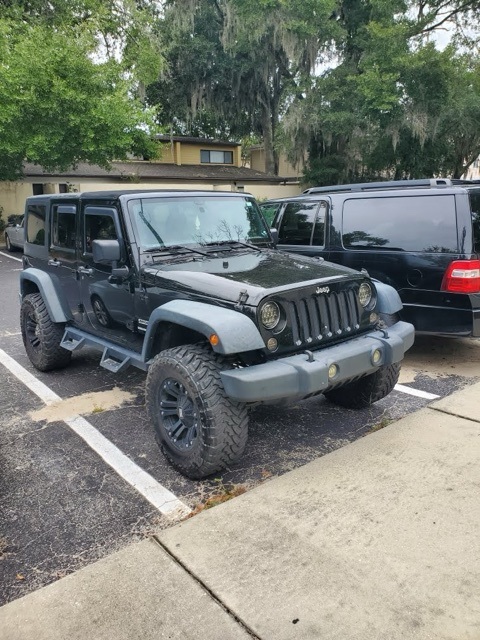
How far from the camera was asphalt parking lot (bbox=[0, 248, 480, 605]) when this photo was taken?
2.80 metres

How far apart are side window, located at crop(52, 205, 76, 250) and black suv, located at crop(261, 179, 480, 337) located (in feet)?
9.43

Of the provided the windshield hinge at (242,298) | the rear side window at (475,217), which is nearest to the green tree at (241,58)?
the rear side window at (475,217)

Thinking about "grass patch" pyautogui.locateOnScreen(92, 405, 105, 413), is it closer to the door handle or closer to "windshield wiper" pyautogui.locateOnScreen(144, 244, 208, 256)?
the door handle

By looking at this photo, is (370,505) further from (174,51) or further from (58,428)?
(174,51)

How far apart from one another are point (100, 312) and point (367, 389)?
2.40m

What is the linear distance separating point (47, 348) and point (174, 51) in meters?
25.2

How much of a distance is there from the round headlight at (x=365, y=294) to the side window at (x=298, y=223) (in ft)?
8.78

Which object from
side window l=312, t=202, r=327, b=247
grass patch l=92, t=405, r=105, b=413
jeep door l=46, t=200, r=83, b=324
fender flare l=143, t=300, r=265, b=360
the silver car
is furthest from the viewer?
the silver car

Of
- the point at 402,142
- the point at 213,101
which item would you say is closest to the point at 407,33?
the point at 402,142

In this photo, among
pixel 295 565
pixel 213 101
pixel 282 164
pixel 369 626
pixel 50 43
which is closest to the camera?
pixel 369 626

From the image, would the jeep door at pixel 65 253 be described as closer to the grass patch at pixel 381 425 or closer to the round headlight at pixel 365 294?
the round headlight at pixel 365 294

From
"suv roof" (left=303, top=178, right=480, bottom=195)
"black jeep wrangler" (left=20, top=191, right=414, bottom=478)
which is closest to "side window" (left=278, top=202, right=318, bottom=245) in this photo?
"suv roof" (left=303, top=178, right=480, bottom=195)

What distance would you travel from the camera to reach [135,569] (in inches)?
100

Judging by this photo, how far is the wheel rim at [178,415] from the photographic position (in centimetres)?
330
